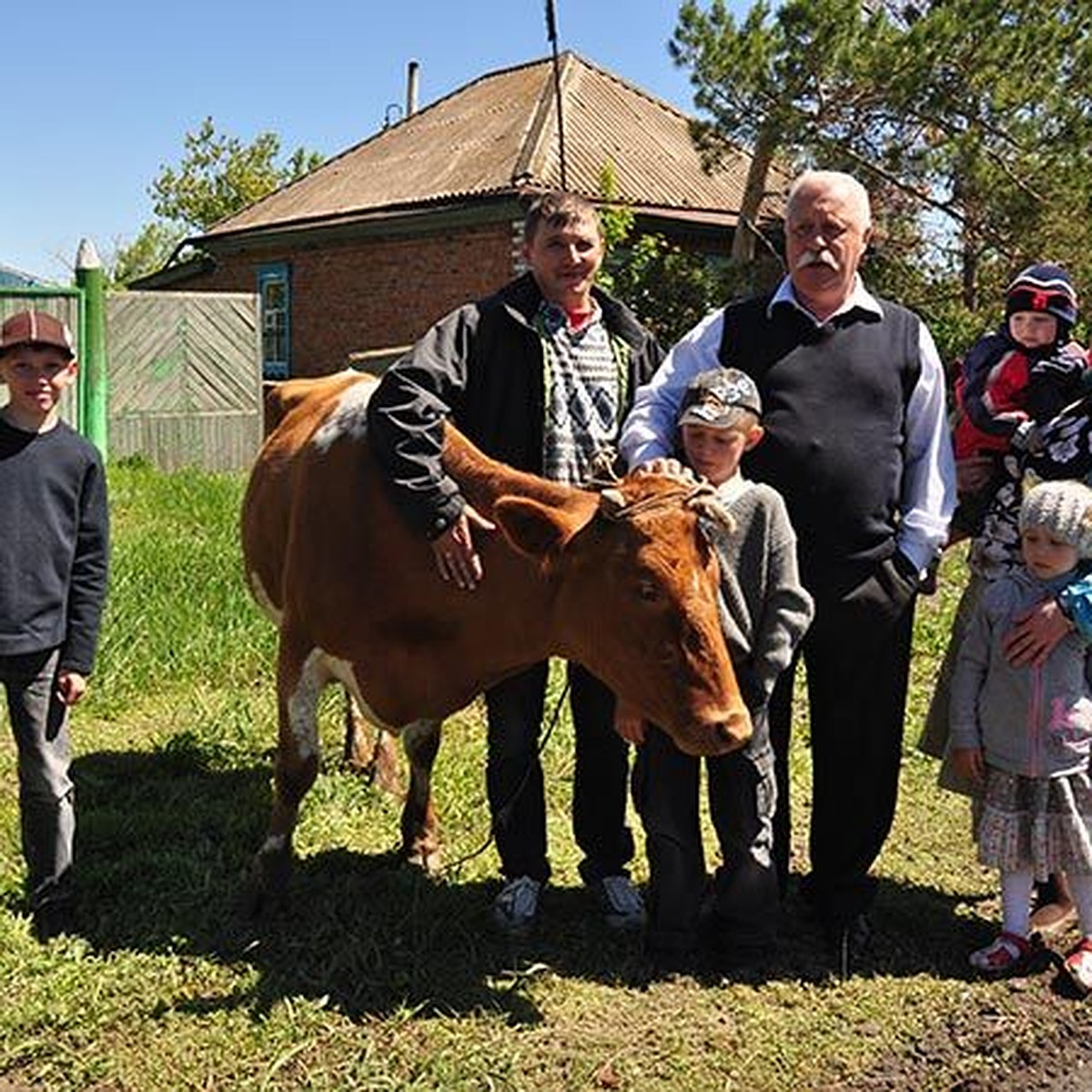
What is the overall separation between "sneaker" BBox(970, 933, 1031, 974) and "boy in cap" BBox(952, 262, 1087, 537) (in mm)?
1247

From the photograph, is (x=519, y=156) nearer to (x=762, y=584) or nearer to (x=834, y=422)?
(x=834, y=422)

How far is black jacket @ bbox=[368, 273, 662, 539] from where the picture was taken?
3637mm

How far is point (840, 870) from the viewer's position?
402 centimetres

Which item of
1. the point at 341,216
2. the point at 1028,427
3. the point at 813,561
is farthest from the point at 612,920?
the point at 341,216

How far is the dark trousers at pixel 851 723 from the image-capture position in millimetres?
3721

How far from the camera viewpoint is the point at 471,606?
3.71 meters

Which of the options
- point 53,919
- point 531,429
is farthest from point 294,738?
point 531,429

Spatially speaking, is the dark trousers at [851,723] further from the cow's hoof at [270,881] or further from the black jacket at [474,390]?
the cow's hoof at [270,881]

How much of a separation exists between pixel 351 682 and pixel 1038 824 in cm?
209

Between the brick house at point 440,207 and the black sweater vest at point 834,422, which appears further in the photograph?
the brick house at point 440,207

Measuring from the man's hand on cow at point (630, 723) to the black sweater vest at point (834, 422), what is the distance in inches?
27.0

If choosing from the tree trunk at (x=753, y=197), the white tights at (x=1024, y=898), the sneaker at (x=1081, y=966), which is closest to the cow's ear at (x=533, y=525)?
the white tights at (x=1024, y=898)

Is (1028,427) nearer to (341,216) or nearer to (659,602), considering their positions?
(659,602)

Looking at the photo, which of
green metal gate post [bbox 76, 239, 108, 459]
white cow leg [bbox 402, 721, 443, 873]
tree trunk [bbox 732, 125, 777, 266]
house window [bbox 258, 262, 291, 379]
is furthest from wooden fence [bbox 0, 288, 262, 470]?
white cow leg [bbox 402, 721, 443, 873]
